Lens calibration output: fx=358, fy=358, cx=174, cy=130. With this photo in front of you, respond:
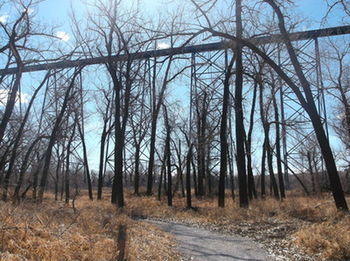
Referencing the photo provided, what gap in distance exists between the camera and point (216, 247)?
787cm

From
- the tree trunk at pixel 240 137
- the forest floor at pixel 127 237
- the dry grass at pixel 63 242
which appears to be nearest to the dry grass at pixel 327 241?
the forest floor at pixel 127 237

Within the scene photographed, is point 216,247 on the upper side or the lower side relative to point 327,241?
lower

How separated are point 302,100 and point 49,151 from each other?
14271 millimetres

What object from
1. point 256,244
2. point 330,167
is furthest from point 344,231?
point 330,167

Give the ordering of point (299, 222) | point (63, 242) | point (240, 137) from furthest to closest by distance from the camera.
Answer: point (240, 137), point (299, 222), point (63, 242)

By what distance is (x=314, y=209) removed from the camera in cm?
1146

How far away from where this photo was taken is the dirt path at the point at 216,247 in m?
6.94

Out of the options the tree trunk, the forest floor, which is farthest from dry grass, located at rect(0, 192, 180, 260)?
the tree trunk

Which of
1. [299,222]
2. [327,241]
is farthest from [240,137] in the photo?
[327,241]

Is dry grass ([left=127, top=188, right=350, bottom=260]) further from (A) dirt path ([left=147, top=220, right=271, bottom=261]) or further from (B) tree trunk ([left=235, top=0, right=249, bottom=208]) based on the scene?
(B) tree trunk ([left=235, top=0, right=249, bottom=208])

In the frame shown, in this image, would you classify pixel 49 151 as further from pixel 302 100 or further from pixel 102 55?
pixel 302 100

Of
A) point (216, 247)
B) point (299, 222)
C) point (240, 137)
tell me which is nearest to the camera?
point (216, 247)

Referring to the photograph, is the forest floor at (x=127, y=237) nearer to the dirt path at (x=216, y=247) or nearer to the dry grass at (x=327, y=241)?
the dry grass at (x=327, y=241)

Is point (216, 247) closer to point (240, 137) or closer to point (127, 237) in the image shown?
point (127, 237)
